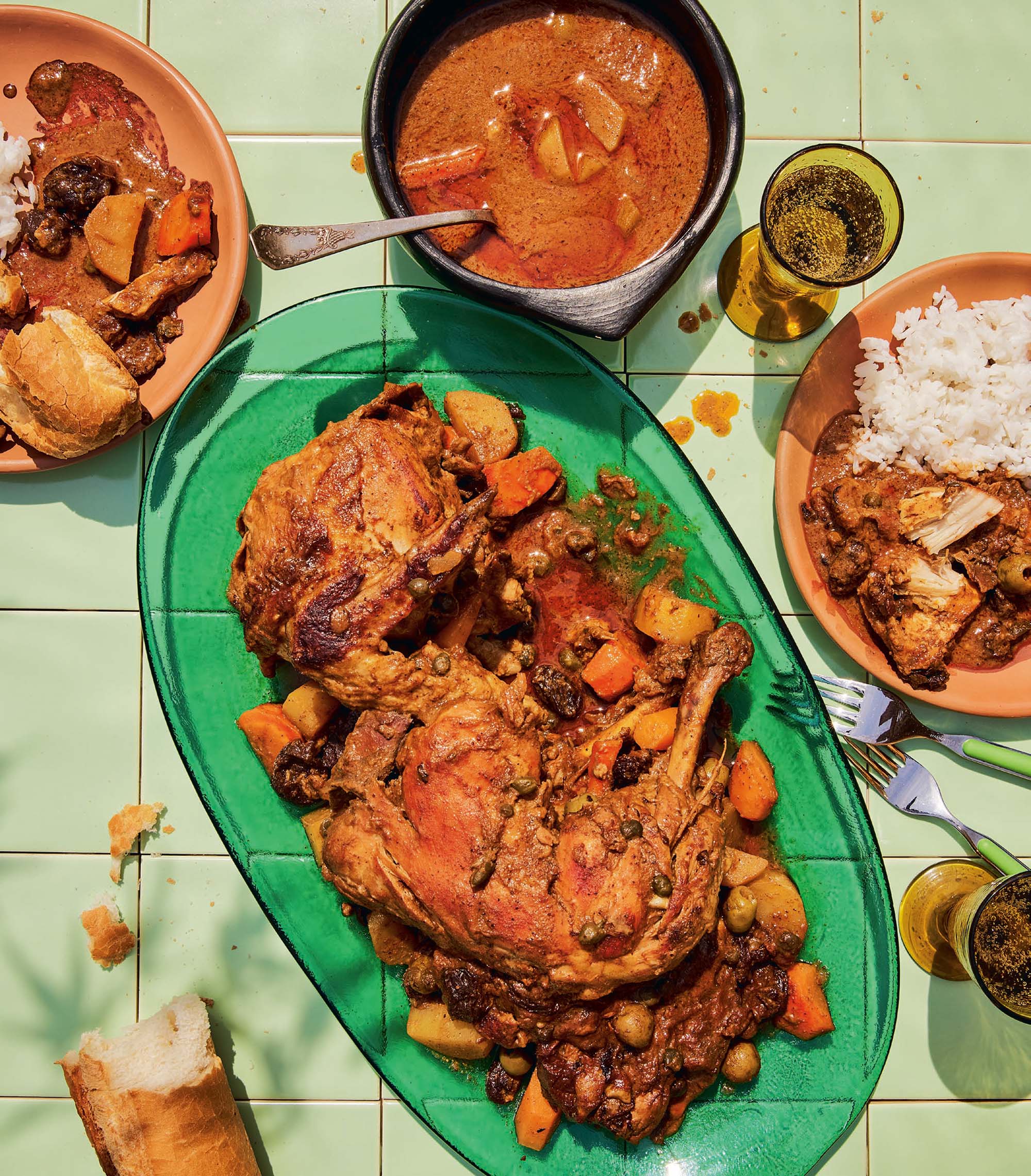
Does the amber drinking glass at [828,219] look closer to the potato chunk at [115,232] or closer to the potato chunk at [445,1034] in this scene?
the potato chunk at [115,232]

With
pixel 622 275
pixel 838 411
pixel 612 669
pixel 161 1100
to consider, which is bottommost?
pixel 161 1100

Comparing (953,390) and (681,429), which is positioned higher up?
(953,390)

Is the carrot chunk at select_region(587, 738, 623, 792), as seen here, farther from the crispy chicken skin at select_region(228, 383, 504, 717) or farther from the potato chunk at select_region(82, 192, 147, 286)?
the potato chunk at select_region(82, 192, 147, 286)

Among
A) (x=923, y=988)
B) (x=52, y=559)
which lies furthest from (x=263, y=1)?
(x=923, y=988)

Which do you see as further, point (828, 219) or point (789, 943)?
point (828, 219)

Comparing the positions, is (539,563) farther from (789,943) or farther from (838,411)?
(789,943)

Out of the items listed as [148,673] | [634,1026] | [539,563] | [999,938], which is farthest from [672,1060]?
[148,673]
